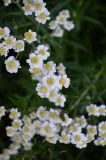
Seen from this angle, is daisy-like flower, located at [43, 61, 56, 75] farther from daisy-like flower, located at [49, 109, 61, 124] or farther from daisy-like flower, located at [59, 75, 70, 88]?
daisy-like flower, located at [49, 109, 61, 124]

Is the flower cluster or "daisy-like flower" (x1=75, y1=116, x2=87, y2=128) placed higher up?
the flower cluster

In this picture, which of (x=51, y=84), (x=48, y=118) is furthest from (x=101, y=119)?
(x=51, y=84)

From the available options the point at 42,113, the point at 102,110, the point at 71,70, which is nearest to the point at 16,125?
the point at 42,113

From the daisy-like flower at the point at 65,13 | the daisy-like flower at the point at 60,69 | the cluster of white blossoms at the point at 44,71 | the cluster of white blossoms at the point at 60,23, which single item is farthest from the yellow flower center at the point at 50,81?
the daisy-like flower at the point at 65,13

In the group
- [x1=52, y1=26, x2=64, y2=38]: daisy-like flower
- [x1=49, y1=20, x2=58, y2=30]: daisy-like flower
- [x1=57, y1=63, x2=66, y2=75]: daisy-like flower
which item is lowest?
[x1=57, y1=63, x2=66, y2=75]: daisy-like flower

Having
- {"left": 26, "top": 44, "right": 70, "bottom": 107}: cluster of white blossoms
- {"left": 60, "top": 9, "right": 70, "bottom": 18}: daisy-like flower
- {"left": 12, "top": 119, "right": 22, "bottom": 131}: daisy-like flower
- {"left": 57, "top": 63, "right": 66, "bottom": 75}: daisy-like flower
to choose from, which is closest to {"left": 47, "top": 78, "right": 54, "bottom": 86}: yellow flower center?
{"left": 26, "top": 44, "right": 70, "bottom": 107}: cluster of white blossoms

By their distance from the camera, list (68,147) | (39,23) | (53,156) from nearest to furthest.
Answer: (39,23), (53,156), (68,147)

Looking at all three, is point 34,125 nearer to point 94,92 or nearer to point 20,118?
point 20,118
